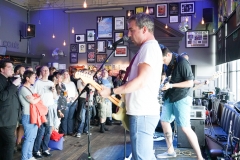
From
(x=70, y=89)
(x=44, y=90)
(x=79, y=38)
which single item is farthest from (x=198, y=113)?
(x=79, y=38)

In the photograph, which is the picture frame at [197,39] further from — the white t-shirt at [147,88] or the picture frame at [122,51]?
the white t-shirt at [147,88]

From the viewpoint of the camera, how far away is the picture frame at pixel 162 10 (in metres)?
10.1

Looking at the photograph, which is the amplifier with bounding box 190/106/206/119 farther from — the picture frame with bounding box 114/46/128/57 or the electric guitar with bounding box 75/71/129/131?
the picture frame with bounding box 114/46/128/57

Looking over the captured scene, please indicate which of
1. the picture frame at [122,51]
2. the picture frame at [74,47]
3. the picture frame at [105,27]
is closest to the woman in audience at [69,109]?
the picture frame at [122,51]

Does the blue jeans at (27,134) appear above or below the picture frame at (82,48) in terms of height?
below

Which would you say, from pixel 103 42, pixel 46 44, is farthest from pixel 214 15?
pixel 46 44

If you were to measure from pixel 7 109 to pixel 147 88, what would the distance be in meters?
2.07

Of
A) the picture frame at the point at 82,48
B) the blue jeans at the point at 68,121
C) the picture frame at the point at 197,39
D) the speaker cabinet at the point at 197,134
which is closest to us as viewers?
the speaker cabinet at the point at 197,134

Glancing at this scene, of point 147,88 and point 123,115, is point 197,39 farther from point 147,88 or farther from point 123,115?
point 147,88

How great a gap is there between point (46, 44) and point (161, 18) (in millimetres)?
5655

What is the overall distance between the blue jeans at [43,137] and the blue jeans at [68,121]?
1.32 m

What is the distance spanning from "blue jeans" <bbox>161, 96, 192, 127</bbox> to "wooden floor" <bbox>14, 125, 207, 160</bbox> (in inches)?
30.1

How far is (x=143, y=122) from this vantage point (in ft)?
6.23

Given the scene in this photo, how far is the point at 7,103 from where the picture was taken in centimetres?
309
